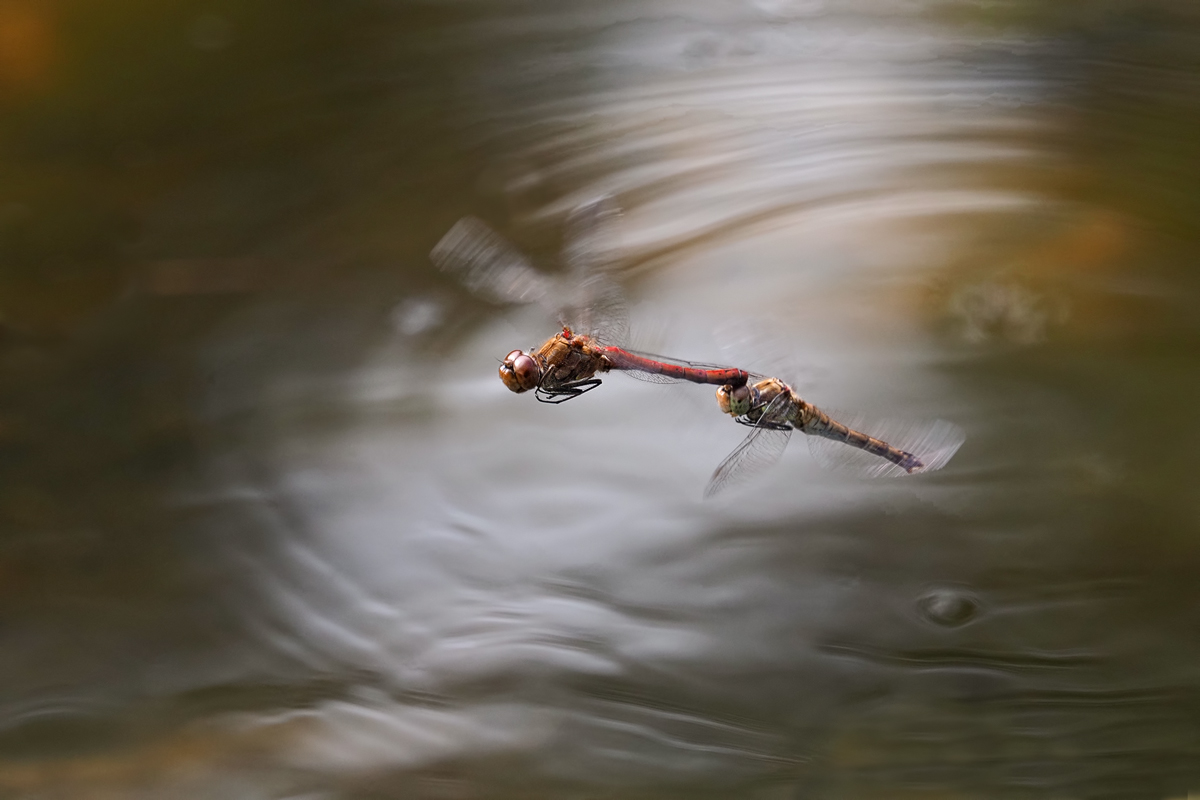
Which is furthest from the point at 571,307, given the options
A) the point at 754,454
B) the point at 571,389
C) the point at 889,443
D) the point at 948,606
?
the point at 948,606

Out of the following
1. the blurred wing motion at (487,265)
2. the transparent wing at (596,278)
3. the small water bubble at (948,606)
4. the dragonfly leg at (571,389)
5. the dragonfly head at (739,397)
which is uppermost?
the blurred wing motion at (487,265)

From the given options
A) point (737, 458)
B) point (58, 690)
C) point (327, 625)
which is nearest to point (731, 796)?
point (737, 458)

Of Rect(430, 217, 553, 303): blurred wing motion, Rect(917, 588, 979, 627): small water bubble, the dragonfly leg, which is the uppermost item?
Rect(430, 217, 553, 303): blurred wing motion

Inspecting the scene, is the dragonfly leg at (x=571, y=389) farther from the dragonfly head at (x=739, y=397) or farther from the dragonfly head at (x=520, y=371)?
the dragonfly head at (x=739, y=397)

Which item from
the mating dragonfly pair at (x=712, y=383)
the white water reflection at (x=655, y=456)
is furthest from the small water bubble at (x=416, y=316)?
the mating dragonfly pair at (x=712, y=383)

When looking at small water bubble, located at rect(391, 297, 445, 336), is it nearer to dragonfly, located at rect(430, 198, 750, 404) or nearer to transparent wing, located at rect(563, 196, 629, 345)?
dragonfly, located at rect(430, 198, 750, 404)

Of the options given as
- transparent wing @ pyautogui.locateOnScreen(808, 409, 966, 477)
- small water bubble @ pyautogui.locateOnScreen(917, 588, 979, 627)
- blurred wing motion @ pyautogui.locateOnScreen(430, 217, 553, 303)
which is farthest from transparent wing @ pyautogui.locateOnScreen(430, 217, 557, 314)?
small water bubble @ pyautogui.locateOnScreen(917, 588, 979, 627)

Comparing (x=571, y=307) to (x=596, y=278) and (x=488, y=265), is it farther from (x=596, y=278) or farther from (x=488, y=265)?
(x=488, y=265)
